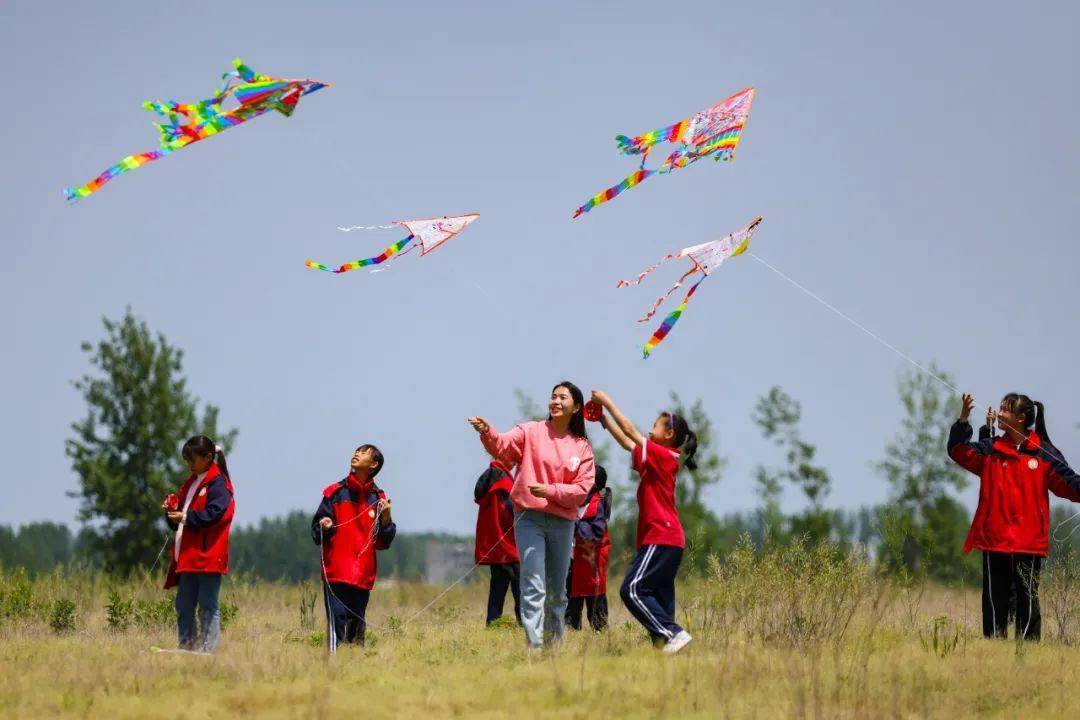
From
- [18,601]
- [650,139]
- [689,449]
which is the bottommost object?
[18,601]

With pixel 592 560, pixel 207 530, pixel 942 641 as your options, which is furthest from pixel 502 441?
pixel 942 641

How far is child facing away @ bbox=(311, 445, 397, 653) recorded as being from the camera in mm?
9688

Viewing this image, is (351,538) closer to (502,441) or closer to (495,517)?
(502,441)

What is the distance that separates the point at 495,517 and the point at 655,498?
3465 millimetres

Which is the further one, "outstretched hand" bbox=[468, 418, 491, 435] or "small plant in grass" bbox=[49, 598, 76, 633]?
"small plant in grass" bbox=[49, 598, 76, 633]

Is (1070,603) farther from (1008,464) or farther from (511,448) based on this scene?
(511,448)

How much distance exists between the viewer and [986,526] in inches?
395

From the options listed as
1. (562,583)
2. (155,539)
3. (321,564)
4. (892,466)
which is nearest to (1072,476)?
(562,583)

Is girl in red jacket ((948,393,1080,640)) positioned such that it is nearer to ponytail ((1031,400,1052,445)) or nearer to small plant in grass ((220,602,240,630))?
ponytail ((1031,400,1052,445))

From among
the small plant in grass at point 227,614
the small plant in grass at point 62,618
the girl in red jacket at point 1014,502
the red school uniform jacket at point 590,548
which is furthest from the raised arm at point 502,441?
the small plant in grass at point 62,618

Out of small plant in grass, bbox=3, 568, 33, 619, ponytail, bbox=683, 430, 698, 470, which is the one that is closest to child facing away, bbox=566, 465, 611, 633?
ponytail, bbox=683, 430, 698, 470

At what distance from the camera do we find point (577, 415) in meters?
9.30

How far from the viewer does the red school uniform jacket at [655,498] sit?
881cm

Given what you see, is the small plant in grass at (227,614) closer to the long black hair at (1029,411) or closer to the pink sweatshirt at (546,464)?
the pink sweatshirt at (546,464)
